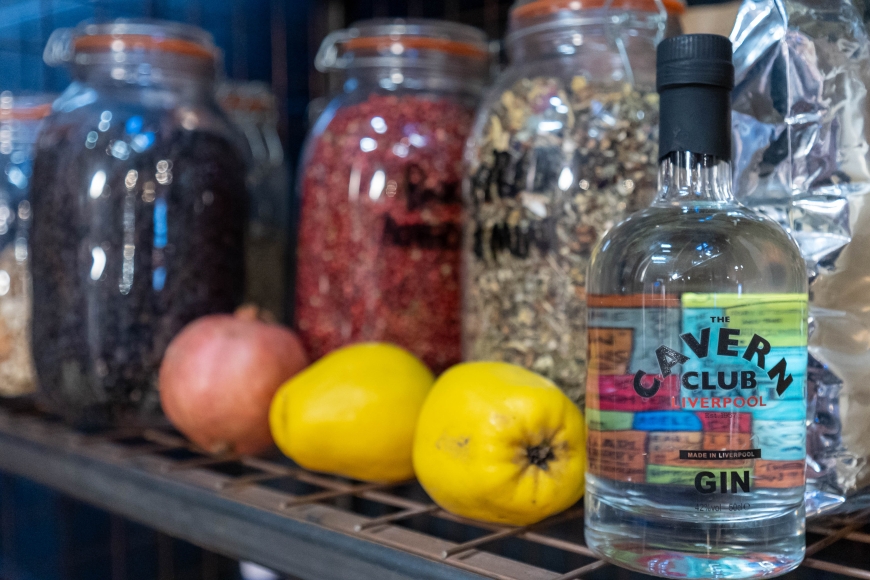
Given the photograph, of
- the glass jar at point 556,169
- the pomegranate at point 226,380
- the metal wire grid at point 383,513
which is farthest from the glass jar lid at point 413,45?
the metal wire grid at point 383,513

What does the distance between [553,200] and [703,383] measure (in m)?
0.21

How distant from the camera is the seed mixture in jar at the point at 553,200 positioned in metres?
0.55

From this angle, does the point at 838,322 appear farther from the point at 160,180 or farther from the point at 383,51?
the point at 160,180

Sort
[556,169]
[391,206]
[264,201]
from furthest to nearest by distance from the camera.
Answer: [264,201], [391,206], [556,169]

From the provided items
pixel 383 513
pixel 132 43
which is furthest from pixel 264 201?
pixel 383 513

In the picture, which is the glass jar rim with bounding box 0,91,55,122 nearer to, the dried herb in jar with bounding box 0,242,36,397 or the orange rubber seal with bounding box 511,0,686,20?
the dried herb in jar with bounding box 0,242,36,397

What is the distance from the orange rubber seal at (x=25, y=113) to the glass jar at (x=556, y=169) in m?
0.62

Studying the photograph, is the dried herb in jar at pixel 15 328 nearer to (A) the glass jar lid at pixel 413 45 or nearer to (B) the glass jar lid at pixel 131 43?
(B) the glass jar lid at pixel 131 43

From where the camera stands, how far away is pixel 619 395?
0.41m

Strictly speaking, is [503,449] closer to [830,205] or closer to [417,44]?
[830,205]

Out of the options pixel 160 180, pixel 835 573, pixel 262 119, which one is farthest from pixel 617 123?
pixel 262 119

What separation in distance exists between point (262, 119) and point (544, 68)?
1.87ft

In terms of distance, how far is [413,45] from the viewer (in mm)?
725

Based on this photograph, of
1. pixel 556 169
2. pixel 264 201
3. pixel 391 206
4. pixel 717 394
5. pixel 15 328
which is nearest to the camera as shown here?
pixel 717 394
